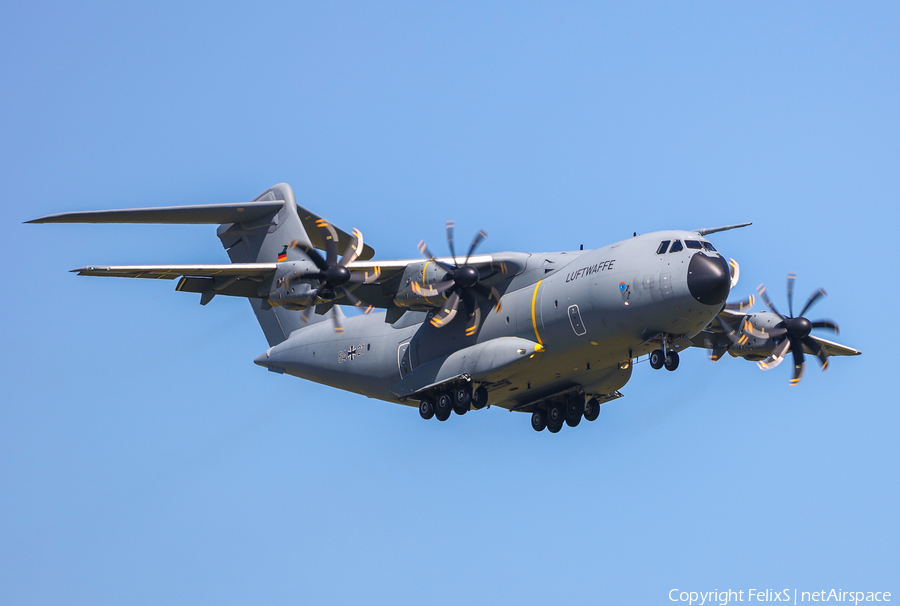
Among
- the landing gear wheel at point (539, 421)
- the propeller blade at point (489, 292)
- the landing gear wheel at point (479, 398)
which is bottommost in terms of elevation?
the landing gear wheel at point (539, 421)

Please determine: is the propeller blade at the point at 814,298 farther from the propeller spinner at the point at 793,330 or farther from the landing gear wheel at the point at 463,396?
the landing gear wheel at the point at 463,396

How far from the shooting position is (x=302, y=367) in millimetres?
23859

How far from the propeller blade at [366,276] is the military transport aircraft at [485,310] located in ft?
0.10

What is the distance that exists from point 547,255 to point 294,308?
4.92 meters

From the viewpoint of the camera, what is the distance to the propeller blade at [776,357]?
2207cm

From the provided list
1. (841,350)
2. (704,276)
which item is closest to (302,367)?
(704,276)

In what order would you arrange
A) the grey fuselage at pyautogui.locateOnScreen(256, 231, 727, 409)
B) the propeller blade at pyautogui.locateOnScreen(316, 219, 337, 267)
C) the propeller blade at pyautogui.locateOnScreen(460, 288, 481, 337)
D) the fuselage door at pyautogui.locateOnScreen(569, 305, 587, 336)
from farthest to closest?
the propeller blade at pyautogui.locateOnScreen(460, 288, 481, 337) < the propeller blade at pyautogui.locateOnScreen(316, 219, 337, 267) < the fuselage door at pyautogui.locateOnScreen(569, 305, 587, 336) < the grey fuselage at pyautogui.locateOnScreen(256, 231, 727, 409)

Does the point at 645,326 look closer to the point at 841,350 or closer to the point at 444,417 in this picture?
the point at 444,417

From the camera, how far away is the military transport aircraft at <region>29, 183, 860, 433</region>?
1870cm

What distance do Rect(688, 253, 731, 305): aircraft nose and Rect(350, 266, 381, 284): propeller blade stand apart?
19.2 ft

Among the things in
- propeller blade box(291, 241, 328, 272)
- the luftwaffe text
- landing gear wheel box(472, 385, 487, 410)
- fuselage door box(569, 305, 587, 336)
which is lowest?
landing gear wheel box(472, 385, 487, 410)

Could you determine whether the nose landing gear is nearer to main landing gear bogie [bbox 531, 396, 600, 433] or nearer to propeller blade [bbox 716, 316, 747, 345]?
main landing gear bogie [bbox 531, 396, 600, 433]

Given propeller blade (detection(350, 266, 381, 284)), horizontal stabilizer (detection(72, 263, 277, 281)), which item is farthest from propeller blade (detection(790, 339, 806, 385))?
horizontal stabilizer (detection(72, 263, 277, 281))

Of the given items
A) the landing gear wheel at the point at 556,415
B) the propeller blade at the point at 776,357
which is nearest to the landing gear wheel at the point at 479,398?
the landing gear wheel at the point at 556,415
